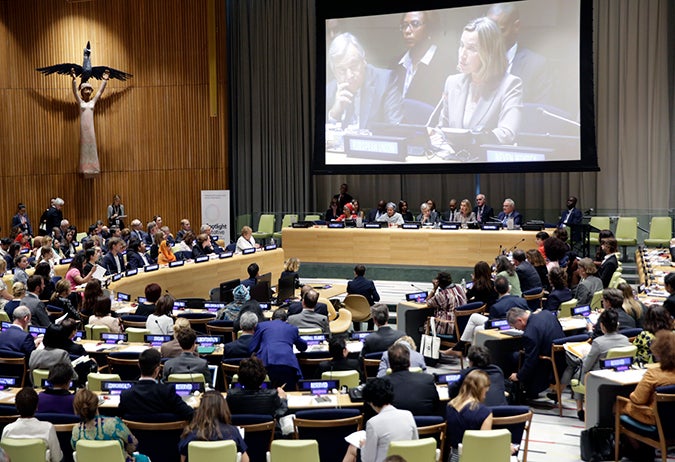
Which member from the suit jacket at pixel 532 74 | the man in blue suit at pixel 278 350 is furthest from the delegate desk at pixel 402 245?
the man in blue suit at pixel 278 350

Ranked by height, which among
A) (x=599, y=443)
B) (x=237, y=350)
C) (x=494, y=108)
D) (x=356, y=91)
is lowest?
(x=599, y=443)

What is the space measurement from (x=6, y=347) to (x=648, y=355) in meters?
5.79

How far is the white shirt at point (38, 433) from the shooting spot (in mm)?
5293

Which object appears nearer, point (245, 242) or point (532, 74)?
point (245, 242)

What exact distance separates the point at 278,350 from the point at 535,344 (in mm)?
2473

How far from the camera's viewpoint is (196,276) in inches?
520

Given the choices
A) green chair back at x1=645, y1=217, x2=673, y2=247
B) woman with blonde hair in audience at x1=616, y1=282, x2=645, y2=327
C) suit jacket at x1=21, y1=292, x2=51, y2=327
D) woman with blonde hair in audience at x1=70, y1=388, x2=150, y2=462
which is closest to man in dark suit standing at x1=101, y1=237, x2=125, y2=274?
suit jacket at x1=21, y1=292, x2=51, y2=327

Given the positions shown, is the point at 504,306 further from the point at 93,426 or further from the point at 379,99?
the point at 379,99

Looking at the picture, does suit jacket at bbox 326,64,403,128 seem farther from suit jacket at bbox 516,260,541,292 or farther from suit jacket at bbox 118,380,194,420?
suit jacket at bbox 118,380,194,420

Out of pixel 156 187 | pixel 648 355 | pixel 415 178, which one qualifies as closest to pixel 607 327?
pixel 648 355

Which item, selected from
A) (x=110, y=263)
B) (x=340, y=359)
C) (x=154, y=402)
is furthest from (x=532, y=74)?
(x=154, y=402)

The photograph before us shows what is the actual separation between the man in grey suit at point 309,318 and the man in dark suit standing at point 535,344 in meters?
1.96

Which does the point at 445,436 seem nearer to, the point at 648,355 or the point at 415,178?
the point at 648,355

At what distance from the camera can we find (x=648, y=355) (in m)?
7.12
